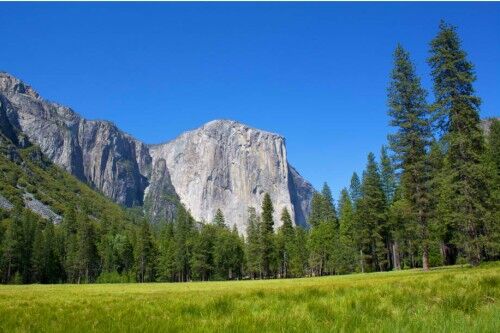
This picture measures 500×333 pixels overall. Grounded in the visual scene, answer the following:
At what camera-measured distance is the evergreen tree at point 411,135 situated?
1454 inches

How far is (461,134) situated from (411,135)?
617 cm

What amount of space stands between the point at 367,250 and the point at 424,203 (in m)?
36.5

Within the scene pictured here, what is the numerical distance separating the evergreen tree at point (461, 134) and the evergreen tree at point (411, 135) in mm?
3487

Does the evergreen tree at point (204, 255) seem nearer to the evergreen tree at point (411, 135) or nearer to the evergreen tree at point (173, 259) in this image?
the evergreen tree at point (173, 259)

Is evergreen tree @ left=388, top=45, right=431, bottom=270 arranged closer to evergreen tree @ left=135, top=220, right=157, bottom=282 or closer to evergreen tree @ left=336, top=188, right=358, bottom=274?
evergreen tree @ left=336, top=188, right=358, bottom=274

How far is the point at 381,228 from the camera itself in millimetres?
68438

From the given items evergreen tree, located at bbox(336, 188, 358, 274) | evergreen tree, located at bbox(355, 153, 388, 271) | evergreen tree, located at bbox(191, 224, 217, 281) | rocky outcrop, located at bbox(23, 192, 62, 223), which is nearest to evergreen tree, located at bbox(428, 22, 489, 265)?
evergreen tree, located at bbox(355, 153, 388, 271)

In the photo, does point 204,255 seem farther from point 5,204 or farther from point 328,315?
point 5,204

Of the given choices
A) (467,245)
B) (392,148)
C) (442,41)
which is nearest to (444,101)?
(442,41)

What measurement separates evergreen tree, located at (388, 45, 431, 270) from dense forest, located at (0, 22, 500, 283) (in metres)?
0.09

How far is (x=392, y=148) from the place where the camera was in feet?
128

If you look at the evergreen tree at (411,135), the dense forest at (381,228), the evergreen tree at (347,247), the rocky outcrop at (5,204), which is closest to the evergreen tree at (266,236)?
the dense forest at (381,228)

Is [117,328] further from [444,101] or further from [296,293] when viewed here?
[444,101]

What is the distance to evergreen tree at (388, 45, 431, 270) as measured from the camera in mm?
36938
